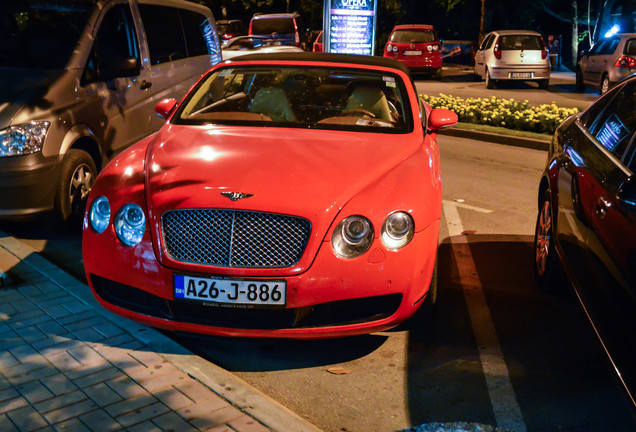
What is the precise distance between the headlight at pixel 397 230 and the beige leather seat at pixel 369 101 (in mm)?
1621

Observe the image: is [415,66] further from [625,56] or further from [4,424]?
[4,424]

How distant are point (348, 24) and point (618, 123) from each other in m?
11.8

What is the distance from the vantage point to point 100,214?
4.26 m

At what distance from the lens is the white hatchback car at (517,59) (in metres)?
22.0

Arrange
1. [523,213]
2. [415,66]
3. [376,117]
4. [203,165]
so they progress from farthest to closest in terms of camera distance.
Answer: [415,66] < [523,213] < [376,117] < [203,165]

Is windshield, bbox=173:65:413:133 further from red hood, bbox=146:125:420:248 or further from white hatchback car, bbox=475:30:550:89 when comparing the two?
white hatchback car, bbox=475:30:550:89

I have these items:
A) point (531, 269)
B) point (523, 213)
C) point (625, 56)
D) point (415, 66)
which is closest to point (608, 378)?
point (531, 269)

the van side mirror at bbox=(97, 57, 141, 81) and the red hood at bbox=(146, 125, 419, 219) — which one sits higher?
the van side mirror at bbox=(97, 57, 141, 81)

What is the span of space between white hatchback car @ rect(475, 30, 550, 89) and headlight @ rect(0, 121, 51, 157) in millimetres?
17800

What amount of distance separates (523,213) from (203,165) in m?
4.24

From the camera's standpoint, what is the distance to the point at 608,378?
408cm

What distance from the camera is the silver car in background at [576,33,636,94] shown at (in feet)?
60.5

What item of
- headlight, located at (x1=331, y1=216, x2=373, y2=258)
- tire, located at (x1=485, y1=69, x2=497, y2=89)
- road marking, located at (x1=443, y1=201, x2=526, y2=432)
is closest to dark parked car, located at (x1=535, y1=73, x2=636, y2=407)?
road marking, located at (x1=443, y1=201, x2=526, y2=432)

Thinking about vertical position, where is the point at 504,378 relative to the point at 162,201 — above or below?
below
